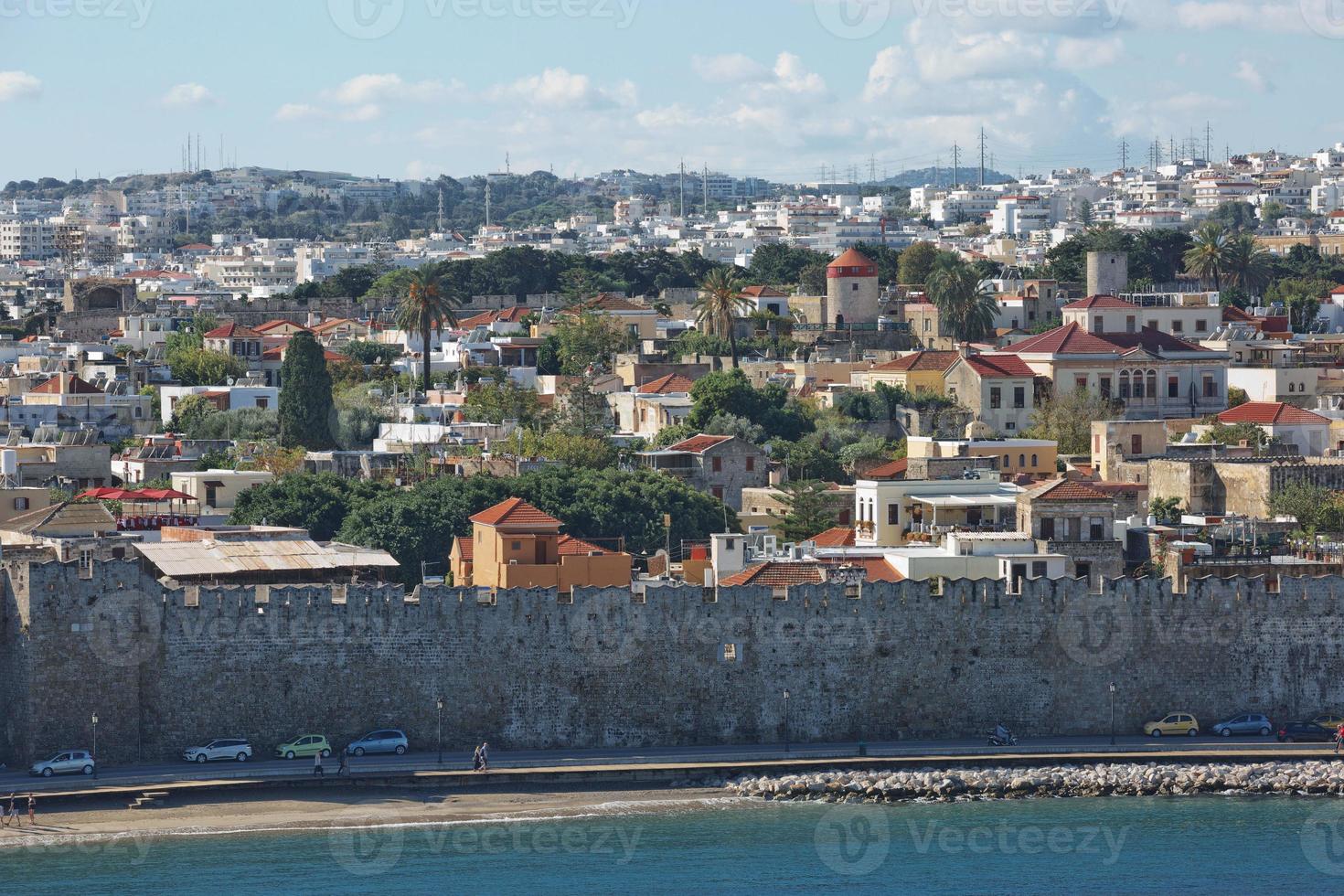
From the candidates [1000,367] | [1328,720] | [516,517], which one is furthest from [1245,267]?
[1328,720]

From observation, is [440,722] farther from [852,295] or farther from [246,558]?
[852,295]

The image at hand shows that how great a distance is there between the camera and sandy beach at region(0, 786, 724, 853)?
34406 millimetres

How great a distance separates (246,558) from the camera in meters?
41.4

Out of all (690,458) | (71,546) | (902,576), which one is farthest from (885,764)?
(690,458)

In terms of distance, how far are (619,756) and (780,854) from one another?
3428 millimetres

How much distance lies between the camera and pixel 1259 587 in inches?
1578

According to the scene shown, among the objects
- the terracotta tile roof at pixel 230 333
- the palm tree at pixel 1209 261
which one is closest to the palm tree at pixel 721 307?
the terracotta tile roof at pixel 230 333

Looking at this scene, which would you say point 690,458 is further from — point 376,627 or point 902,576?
point 376,627

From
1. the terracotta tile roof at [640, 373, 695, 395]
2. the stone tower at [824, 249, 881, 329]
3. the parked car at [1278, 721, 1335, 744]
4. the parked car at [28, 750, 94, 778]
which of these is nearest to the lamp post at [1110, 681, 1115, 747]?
the parked car at [1278, 721, 1335, 744]

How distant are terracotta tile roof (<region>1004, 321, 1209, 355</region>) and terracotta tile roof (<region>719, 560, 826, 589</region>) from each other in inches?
1258

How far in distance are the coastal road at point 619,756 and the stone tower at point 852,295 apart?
5672cm

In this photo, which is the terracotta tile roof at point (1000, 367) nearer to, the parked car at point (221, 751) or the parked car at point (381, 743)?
the parked car at point (381, 743)

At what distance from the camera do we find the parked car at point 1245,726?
131ft

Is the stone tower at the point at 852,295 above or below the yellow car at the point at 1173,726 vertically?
above
